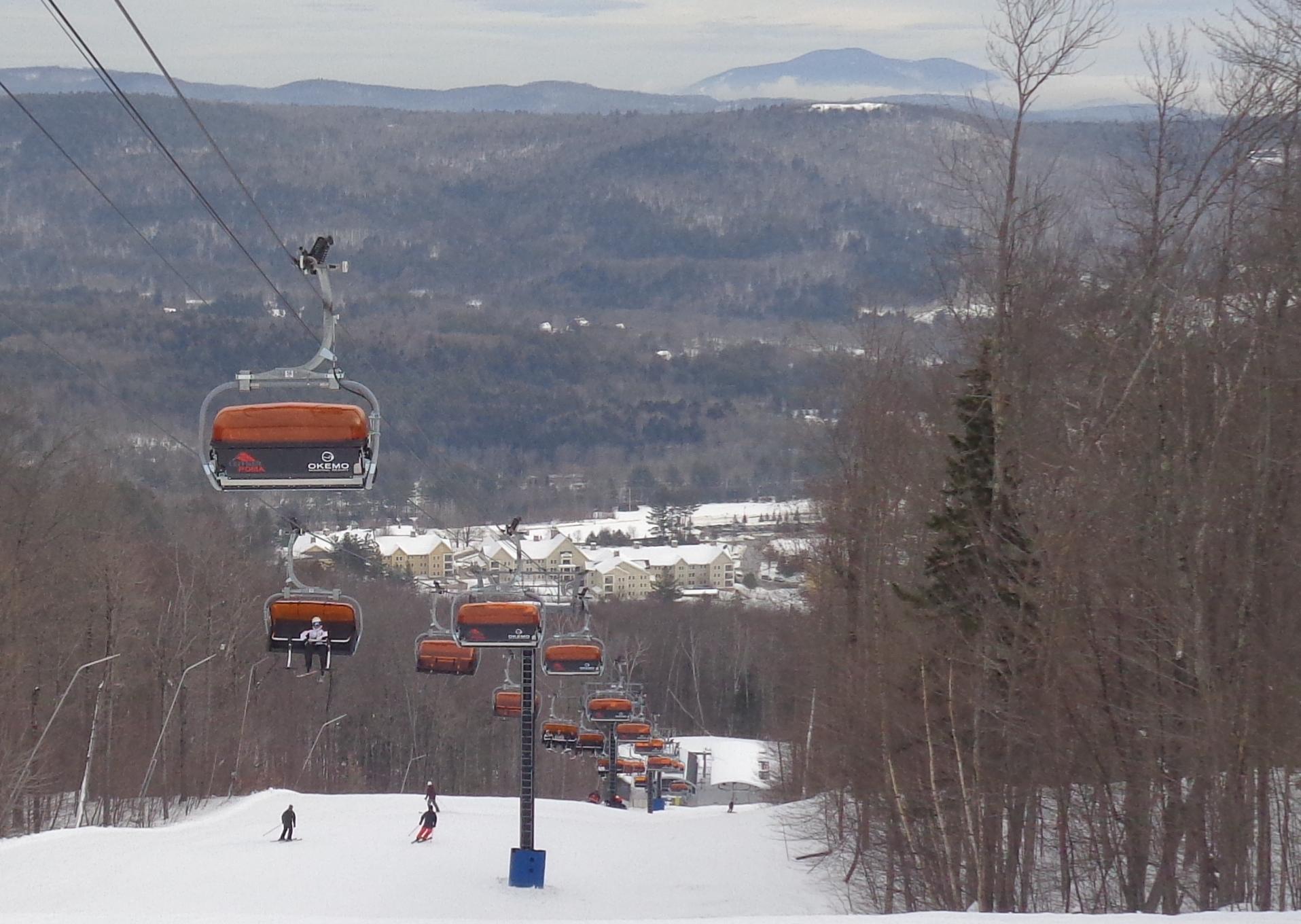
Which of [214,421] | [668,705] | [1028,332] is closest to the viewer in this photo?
[214,421]

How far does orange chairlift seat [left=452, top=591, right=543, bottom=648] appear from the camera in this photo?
2364 centimetres

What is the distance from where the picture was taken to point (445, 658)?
30609 mm

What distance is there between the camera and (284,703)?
6494cm

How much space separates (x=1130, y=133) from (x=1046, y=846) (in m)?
9.53

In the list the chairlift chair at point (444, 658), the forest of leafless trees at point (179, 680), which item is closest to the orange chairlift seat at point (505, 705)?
the forest of leafless trees at point (179, 680)

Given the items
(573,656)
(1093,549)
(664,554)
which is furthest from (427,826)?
(664,554)

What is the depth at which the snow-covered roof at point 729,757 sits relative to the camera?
71000 millimetres

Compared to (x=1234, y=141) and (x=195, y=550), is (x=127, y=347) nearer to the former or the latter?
(x=195, y=550)

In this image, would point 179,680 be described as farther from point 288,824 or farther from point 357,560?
point 357,560

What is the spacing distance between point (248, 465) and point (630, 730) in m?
34.7

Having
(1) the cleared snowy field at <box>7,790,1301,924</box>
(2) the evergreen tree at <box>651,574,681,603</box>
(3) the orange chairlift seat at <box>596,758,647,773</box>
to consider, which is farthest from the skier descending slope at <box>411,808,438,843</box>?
(2) the evergreen tree at <box>651,574,681,603</box>

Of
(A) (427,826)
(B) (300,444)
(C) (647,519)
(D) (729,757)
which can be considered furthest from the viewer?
(C) (647,519)

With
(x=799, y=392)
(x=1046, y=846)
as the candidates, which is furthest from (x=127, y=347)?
(x=1046, y=846)

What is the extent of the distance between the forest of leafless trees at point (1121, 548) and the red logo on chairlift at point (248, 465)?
949cm
